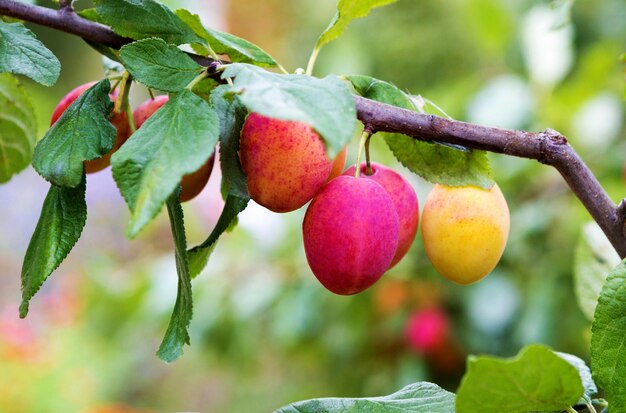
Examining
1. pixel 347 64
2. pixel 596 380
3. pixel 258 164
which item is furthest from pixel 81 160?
pixel 347 64

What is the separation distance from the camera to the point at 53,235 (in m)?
0.38

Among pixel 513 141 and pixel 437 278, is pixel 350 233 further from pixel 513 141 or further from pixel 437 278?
pixel 437 278

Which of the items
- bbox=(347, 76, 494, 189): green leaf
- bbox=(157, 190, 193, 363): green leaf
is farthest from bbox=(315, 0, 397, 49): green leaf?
bbox=(157, 190, 193, 363): green leaf

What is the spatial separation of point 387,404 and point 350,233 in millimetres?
91

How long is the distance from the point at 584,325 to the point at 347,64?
73 centimetres

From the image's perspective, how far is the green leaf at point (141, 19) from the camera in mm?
390

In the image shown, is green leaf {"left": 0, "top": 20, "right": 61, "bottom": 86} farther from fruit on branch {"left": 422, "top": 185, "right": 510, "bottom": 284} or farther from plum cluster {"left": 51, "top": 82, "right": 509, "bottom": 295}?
fruit on branch {"left": 422, "top": 185, "right": 510, "bottom": 284}

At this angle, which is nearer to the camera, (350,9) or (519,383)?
(519,383)

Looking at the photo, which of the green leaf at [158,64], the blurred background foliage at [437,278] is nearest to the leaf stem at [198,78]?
the green leaf at [158,64]

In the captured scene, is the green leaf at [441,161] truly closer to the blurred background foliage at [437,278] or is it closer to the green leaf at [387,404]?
the green leaf at [387,404]

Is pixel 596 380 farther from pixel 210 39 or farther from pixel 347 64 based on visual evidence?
pixel 347 64

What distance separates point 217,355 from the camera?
4.06 ft

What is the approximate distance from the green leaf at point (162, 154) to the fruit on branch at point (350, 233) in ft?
0.26

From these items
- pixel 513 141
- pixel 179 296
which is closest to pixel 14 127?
pixel 179 296
